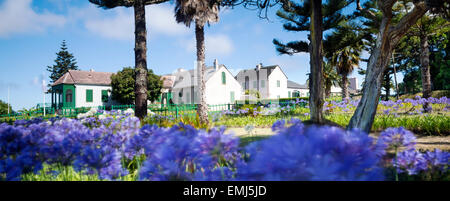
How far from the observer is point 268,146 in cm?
46

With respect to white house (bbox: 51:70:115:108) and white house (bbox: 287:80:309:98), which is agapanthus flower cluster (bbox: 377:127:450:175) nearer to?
white house (bbox: 51:70:115:108)

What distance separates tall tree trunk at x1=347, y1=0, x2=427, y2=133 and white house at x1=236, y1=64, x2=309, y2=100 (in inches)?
970

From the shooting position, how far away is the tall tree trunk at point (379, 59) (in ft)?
7.66

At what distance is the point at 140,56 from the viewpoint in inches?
214

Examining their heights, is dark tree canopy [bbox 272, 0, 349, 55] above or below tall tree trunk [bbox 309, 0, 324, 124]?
above

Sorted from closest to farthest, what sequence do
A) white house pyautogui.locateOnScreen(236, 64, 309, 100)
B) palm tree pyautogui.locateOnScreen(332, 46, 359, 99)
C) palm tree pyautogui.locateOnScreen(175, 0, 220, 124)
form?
palm tree pyautogui.locateOnScreen(175, 0, 220, 124) → palm tree pyautogui.locateOnScreen(332, 46, 359, 99) → white house pyautogui.locateOnScreen(236, 64, 309, 100)

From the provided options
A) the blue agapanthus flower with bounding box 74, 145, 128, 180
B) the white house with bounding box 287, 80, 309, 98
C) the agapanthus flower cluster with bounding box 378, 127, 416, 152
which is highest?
the white house with bounding box 287, 80, 309, 98

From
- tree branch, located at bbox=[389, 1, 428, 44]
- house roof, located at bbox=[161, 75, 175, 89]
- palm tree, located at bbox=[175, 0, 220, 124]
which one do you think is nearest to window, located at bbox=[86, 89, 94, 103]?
house roof, located at bbox=[161, 75, 175, 89]

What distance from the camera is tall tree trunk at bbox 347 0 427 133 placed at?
2.33 metres

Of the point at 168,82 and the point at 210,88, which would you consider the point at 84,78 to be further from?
the point at 210,88

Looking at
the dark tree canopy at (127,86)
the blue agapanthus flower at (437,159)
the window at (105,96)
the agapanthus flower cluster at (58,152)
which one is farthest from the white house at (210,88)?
the blue agapanthus flower at (437,159)

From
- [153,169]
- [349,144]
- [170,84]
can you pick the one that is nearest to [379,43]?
[349,144]

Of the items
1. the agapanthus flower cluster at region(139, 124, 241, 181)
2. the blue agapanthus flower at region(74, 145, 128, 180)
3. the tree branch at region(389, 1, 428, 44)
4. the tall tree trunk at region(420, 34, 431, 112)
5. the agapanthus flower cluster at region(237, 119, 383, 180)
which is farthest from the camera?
the tall tree trunk at region(420, 34, 431, 112)

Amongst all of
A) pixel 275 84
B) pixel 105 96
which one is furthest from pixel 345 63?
pixel 105 96
